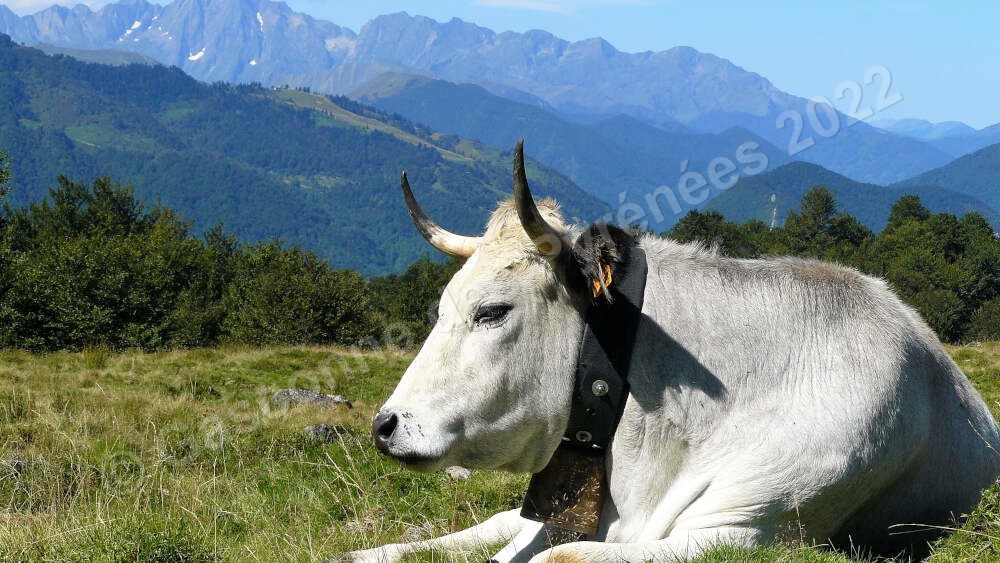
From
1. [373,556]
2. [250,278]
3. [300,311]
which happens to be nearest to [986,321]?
[300,311]

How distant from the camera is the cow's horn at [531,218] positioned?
400 cm

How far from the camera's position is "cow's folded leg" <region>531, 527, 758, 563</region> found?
419 cm

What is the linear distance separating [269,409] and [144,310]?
55.6 m

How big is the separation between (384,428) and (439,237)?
56.5 inches

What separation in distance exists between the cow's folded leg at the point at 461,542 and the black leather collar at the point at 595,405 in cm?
64

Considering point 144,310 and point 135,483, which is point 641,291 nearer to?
point 135,483

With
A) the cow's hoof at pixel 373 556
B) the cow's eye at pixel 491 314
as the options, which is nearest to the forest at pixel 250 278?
the cow's hoof at pixel 373 556

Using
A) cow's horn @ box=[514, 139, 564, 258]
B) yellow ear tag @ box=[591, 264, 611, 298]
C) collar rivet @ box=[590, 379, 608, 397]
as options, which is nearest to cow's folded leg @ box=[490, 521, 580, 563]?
collar rivet @ box=[590, 379, 608, 397]

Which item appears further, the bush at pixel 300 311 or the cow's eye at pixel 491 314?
the bush at pixel 300 311

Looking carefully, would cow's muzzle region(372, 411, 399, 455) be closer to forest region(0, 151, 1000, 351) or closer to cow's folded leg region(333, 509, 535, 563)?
cow's folded leg region(333, 509, 535, 563)

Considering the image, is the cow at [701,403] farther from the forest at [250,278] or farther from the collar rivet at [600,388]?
the forest at [250,278]

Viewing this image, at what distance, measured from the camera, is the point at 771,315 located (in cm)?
488

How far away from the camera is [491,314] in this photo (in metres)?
4.73

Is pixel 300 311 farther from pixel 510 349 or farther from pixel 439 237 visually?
pixel 510 349
